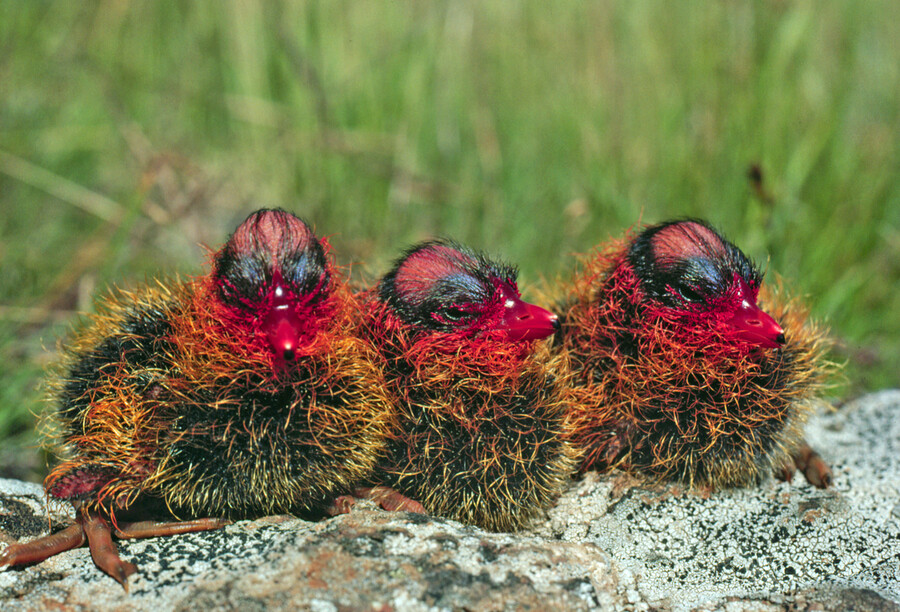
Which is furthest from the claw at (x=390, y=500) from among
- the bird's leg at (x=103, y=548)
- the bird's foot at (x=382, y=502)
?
the bird's leg at (x=103, y=548)

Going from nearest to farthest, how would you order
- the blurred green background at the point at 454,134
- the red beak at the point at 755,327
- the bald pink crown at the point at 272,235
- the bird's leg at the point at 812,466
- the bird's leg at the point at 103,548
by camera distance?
the bird's leg at the point at 103,548, the bald pink crown at the point at 272,235, the red beak at the point at 755,327, the bird's leg at the point at 812,466, the blurred green background at the point at 454,134

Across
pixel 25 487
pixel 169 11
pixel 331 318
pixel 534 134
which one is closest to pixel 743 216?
pixel 534 134

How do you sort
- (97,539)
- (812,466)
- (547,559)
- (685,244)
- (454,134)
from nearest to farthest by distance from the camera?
(547,559), (97,539), (685,244), (812,466), (454,134)

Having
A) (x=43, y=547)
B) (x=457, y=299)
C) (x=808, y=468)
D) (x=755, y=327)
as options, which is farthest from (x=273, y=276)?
(x=808, y=468)

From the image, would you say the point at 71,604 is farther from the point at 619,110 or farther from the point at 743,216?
the point at 619,110

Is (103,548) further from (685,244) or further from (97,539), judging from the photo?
(685,244)

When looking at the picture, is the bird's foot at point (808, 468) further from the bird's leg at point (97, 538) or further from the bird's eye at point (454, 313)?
the bird's leg at point (97, 538)
